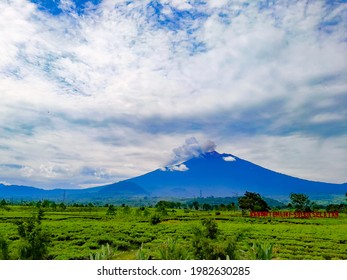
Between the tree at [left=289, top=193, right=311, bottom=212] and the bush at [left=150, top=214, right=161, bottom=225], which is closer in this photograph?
the bush at [left=150, top=214, right=161, bottom=225]

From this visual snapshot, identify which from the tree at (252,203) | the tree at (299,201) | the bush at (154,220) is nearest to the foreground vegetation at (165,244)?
the bush at (154,220)

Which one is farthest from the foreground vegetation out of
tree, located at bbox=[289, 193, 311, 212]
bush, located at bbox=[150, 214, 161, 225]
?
tree, located at bbox=[289, 193, 311, 212]

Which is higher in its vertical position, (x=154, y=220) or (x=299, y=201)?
(x=299, y=201)

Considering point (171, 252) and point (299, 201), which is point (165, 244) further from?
point (299, 201)

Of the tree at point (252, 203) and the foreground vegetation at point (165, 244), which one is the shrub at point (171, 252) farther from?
the tree at point (252, 203)

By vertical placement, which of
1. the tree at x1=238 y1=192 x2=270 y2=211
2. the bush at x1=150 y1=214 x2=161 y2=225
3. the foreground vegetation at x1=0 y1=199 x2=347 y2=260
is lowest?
the foreground vegetation at x1=0 y1=199 x2=347 y2=260

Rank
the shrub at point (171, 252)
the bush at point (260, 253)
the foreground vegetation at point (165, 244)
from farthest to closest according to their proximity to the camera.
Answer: the foreground vegetation at point (165, 244), the shrub at point (171, 252), the bush at point (260, 253)

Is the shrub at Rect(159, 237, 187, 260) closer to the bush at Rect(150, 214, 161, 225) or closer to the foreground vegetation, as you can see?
the foreground vegetation

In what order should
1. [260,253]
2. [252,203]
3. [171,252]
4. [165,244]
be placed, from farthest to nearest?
[252,203], [165,244], [171,252], [260,253]

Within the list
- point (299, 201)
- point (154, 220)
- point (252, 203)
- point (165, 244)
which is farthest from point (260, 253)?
point (299, 201)

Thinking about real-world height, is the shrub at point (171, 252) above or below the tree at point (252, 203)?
below

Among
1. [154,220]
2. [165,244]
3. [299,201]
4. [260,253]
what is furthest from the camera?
[299,201]
